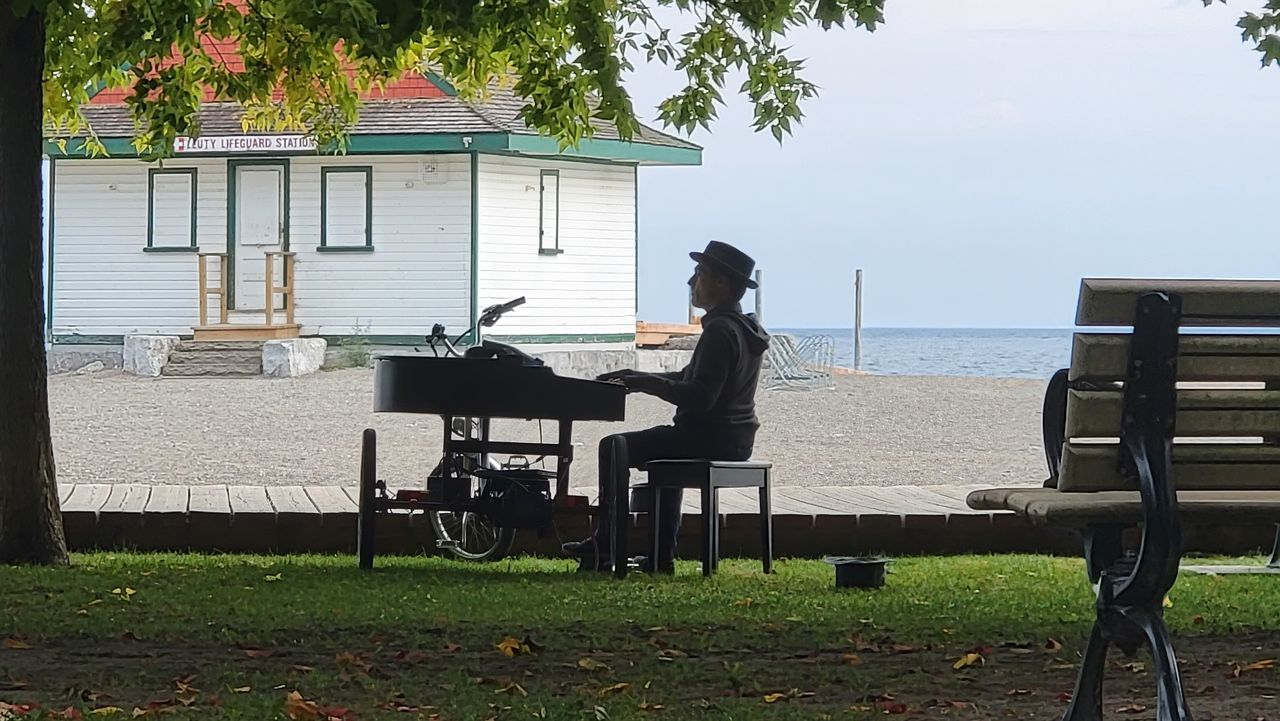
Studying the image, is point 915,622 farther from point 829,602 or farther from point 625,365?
point 625,365

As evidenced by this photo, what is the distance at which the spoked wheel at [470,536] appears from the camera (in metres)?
9.00

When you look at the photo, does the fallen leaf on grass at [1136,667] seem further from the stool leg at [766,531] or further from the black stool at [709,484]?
the stool leg at [766,531]

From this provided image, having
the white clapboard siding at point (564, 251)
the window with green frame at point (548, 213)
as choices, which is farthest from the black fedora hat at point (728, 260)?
the window with green frame at point (548, 213)

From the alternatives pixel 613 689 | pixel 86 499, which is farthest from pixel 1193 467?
pixel 86 499

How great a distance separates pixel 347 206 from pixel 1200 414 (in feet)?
81.0

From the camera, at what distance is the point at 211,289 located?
92.8ft

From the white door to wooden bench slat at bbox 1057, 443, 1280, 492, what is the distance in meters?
24.8

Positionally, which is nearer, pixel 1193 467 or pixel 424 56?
pixel 1193 467

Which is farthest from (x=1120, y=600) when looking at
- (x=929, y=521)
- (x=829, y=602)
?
(x=929, y=521)

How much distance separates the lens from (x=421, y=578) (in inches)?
314

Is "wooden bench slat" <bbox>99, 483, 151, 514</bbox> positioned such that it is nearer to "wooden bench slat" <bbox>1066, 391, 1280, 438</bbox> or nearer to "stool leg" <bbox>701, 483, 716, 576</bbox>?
"stool leg" <bbox>701, 483, 716, 576</bbox>

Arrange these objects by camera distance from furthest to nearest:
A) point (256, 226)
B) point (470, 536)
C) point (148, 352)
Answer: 1. point (256, 226)
2. point (148, 352)
3. point (470, 536)

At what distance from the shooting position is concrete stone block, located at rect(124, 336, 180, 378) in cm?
2661

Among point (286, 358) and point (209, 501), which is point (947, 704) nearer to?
point (209, 501)
